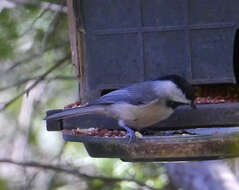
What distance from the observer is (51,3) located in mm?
4082

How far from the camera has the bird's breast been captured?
283cm

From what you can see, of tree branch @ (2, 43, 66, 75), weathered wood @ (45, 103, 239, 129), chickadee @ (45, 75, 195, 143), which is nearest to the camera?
chickadee @ (45, 75, 195, 143)

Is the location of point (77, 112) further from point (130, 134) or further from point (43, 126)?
point (43, 126)

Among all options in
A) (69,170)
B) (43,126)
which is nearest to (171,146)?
(69,170)

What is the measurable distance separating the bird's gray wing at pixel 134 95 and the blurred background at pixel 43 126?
112cm

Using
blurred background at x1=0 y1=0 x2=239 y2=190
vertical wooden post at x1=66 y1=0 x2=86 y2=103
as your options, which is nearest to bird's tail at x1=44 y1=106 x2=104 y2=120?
vertical wooden post at x1=66 y1=0 x2=86 y2=103

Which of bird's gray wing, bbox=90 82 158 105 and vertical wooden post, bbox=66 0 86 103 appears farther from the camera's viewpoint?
vertical wooden post, bbox=66 0 86 103

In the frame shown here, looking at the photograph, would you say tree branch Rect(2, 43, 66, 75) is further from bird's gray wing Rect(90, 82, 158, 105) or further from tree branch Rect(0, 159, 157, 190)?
bird's gray wing Rect(90, 82, 158, 105)

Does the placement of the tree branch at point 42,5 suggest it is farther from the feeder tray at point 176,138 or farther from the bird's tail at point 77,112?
the bird's tail at point 77,112

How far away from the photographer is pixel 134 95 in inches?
112

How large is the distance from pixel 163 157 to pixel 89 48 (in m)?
0.74

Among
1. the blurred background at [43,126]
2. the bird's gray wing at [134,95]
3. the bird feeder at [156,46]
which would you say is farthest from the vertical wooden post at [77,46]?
the blurred background at [43,126]

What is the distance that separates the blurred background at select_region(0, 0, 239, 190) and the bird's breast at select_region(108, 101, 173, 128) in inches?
45.8

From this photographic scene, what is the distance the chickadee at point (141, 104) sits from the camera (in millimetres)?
2822
